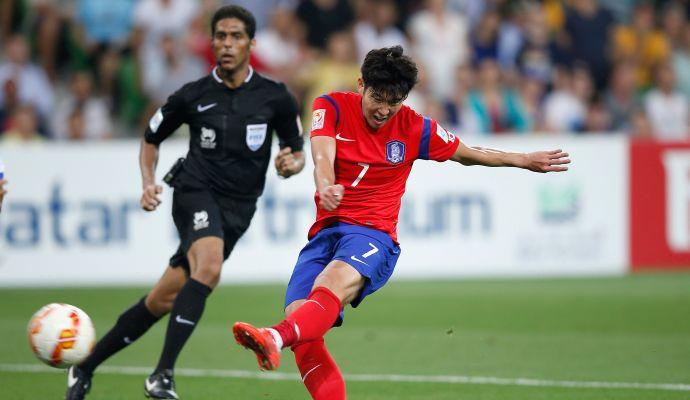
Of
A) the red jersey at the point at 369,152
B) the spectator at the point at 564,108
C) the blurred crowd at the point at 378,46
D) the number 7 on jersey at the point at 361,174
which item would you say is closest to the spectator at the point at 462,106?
the blurred crowd at the point at 378,46

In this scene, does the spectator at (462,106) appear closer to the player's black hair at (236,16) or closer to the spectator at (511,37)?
the spectator at (511,37)

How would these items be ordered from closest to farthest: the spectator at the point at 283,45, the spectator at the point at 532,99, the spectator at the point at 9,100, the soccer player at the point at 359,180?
the soccer player at the point at 359,180
the spectator at the point at 9,100
the spectator at the point at 283,45
the spectator at the point at 532,99

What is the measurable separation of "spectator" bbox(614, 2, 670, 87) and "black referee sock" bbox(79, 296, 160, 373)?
479 inches

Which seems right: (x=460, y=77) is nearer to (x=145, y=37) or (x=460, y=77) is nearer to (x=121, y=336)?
(x=145, y=37)

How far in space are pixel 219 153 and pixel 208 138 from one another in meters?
0.12

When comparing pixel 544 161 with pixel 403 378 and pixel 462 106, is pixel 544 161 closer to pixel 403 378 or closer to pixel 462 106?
pixel 403 378

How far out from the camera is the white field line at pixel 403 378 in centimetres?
761

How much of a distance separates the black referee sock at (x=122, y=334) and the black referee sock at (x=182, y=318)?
36 centimetres

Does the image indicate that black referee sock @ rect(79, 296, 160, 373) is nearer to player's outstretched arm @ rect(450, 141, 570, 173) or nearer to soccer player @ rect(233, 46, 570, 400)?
soccer player @ rect(233, 46, 570, 400)

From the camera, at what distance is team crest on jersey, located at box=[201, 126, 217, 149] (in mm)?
7336

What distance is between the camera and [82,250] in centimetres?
1334

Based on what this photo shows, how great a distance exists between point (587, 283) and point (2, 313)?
6777 millimetres

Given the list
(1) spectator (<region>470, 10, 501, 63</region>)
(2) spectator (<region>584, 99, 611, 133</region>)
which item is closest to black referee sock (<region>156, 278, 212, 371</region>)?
(1) spectator (<region>470, 10, 501, 63</region>)

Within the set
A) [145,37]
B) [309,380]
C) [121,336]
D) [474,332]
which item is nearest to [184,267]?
[121,336]
